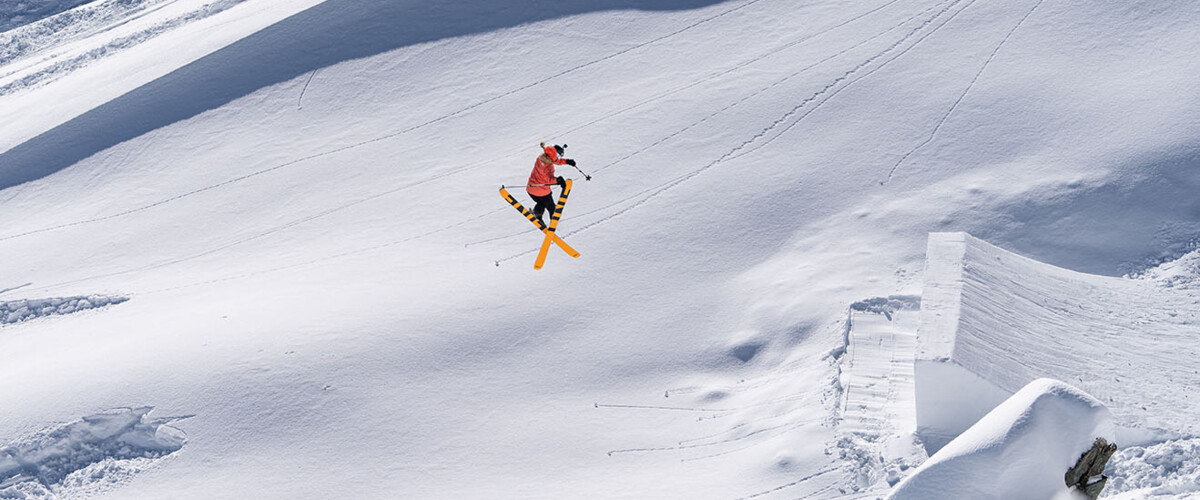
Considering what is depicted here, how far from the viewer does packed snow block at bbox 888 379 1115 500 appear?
1061 centimetres

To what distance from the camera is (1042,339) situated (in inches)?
566

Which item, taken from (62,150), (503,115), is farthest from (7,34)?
(503,115)

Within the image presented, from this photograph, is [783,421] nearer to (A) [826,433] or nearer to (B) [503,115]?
(A) [826,433]

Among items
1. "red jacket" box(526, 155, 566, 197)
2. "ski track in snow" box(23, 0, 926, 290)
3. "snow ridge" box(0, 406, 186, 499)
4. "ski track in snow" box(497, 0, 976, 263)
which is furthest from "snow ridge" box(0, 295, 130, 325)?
"red jacket" box(526, 155, 566, 197)

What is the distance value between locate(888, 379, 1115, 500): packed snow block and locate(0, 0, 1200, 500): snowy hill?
152cm

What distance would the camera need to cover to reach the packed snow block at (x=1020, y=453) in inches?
418

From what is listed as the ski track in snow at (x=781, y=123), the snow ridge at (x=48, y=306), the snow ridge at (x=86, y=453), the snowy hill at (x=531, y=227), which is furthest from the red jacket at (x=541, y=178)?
the snow ridge at (x=48, y=306)

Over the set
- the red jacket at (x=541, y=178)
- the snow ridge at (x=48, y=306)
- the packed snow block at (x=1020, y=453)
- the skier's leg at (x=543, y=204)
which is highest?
the red jacket at (x=541, y=178)

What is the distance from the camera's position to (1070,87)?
21141mm

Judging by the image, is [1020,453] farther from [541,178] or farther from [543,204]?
[543,204]

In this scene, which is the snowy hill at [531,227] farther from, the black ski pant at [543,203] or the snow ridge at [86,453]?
the black ski pant at [543,203]

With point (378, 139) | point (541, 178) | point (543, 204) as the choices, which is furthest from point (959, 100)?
point (378, 139)

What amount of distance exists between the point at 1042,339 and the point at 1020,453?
13.2 ft

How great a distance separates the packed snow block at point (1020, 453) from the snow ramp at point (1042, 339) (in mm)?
1788
